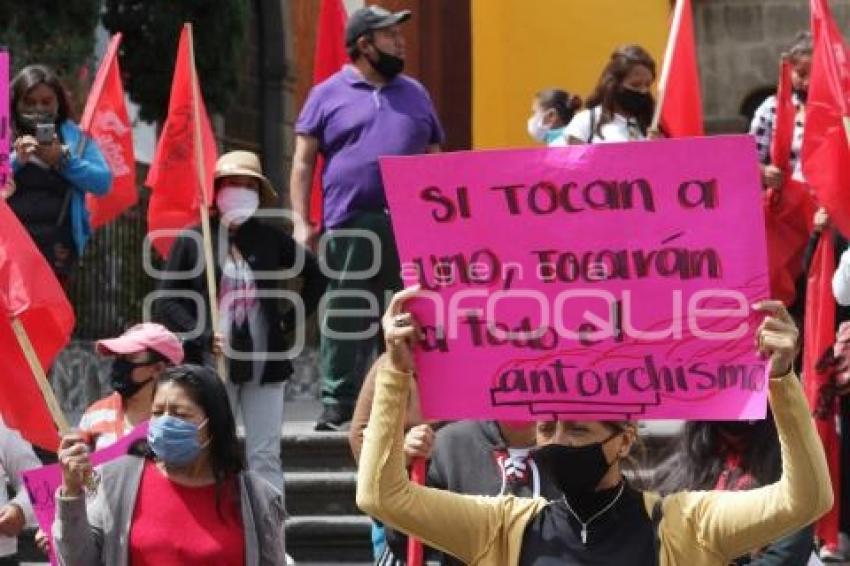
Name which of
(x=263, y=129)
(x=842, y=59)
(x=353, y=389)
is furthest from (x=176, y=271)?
(x=263, y=129)

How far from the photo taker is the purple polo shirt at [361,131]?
1084 centimetres

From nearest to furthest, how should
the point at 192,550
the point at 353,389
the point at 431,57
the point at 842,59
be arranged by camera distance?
the point at 192,550 < the point at 842,59 < the point at 353,389 < the point at 431,57

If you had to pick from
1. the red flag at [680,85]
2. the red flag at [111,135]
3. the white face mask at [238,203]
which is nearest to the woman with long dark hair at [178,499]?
the white face mask at [238,203]

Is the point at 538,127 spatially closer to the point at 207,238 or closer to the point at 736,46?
the point at 207,238

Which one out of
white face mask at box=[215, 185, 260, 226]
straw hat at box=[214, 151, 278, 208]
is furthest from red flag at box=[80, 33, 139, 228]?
white face mask at box=[215, 185, 260, 226]

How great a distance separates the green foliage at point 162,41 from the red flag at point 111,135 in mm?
7419

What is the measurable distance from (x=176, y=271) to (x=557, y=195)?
4960mm

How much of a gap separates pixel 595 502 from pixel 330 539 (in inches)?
198

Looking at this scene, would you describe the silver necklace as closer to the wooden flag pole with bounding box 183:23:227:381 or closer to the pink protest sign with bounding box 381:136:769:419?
the pink protest sign with bounding box 381:136:769:419

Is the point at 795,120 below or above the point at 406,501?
above

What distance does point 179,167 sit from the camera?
11.7 meters

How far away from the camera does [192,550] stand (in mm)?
6320

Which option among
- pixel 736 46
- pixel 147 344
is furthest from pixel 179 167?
pixel 736 46

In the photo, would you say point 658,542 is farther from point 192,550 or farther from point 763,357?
point 192,550
